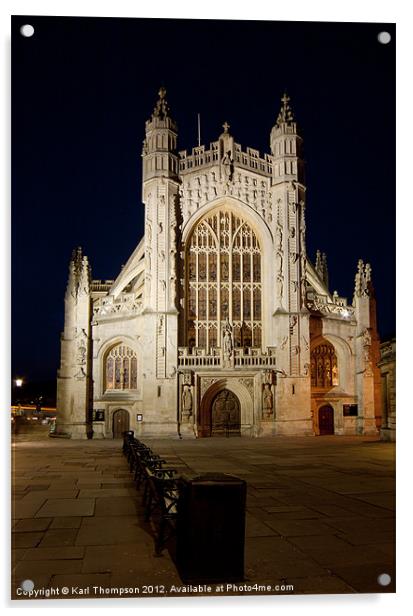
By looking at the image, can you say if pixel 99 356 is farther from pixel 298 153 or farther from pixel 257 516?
pixel 257 516

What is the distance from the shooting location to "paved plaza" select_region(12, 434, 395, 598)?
6488mm

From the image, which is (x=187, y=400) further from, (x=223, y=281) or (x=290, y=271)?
(x=290, y=271)

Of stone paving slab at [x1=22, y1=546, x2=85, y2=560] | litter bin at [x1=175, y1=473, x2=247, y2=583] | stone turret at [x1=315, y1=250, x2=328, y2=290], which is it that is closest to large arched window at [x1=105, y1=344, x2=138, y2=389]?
stone turret at [x1=315, y1=250, x2=328, y2=290]

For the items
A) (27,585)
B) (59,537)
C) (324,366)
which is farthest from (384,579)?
(324,366)

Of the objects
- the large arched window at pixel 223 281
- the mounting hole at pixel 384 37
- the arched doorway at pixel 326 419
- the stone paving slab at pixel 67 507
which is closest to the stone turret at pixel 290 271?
the large arched window at pixel 223 281

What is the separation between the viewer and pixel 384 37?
834 cm

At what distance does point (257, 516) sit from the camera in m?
9.50

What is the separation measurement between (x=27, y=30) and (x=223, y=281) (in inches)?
1083

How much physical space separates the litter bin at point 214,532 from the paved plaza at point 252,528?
0.22 m

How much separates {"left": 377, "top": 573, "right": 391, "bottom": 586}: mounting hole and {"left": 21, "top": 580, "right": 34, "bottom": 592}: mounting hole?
354cm

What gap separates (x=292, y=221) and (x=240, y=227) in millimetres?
2985

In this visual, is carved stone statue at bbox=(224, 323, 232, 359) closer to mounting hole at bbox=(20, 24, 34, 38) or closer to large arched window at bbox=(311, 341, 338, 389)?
large arched window at bbox=(311, 341, 338, 389)

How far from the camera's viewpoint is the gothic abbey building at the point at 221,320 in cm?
3275

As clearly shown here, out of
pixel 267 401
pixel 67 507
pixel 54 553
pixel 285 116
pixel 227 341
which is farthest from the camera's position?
pixel 285 116
